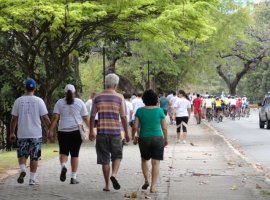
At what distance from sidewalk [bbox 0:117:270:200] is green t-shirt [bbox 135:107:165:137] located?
923mm

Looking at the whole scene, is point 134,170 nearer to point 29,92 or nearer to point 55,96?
point 29,92

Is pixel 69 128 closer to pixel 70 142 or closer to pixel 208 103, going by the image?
pixel 70 142

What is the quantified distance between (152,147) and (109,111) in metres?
0.87

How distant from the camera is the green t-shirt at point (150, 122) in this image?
9.68 metres

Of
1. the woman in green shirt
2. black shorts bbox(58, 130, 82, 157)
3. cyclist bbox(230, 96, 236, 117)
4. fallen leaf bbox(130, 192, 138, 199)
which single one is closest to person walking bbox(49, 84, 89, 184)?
black shorts bbox(58, 130, 82, 157)

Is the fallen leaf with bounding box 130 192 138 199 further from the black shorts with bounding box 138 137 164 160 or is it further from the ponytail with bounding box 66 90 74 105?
the ponytail with bounding box 66 90 74 105

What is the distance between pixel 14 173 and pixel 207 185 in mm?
4016

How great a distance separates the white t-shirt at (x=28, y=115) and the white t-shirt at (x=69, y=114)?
0.38 metres

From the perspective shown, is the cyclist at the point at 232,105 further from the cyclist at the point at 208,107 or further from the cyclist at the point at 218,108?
the cyclist at the point at 218,108

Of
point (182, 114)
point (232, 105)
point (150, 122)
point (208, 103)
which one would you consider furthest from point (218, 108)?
point (150, 122)

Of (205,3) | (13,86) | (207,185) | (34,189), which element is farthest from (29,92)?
(13,86)

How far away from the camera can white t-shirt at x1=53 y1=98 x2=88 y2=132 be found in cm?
1046

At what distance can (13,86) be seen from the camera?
25141 millimetres

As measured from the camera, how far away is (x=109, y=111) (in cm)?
972
